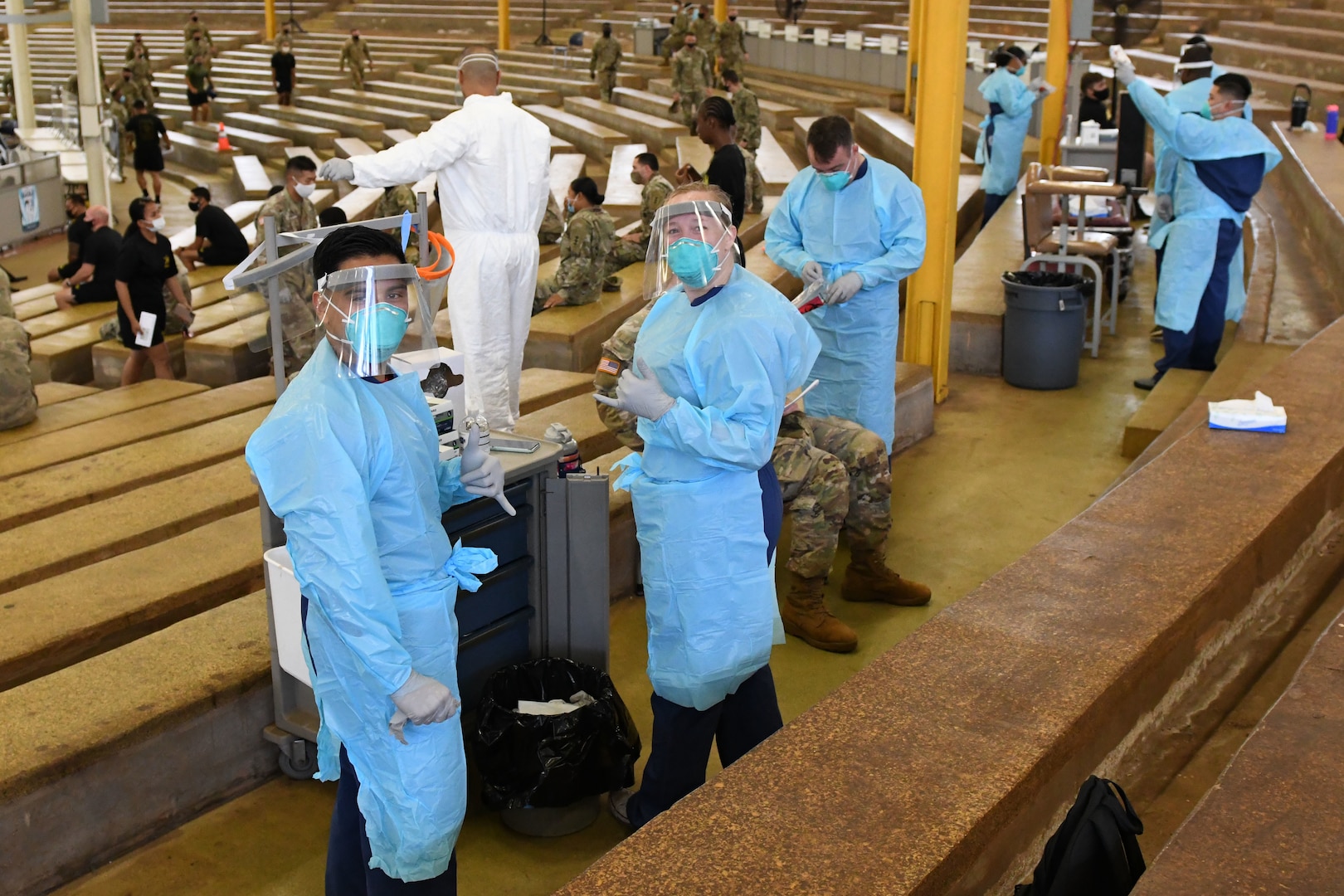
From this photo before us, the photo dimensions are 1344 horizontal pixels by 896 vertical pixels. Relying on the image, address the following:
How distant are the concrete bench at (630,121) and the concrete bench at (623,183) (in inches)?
12.7

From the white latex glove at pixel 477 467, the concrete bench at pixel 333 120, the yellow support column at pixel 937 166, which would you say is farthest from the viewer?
the concrete bench at pixel 333 120

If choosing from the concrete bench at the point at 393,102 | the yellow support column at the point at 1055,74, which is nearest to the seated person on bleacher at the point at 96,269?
the yellow support column at the point at 1055,74

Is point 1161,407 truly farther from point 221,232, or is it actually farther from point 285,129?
point 285,129

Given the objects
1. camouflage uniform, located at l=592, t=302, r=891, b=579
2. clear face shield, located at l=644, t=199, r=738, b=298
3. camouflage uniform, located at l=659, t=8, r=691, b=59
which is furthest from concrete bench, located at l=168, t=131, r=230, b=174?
clear face shield, located at l=644, t=199, r=738, b=298

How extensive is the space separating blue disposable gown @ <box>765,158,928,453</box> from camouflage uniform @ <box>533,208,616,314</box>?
263cm

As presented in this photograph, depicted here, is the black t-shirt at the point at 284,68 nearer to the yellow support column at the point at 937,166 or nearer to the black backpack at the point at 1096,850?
the yellow support column at the point at 937,166

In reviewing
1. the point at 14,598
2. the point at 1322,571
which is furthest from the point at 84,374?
the point at 1322,571

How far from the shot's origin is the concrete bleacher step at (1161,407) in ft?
21.3

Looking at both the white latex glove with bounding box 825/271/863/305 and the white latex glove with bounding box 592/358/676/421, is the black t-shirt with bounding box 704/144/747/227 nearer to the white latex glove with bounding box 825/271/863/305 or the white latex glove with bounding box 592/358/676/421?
the white latex glove with bounding box 825/271/863/305

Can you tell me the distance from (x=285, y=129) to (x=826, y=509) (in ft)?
62.3

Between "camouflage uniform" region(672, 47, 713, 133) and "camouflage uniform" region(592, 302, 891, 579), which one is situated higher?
"camouflage uniform" region(672, 47, 713, 133)

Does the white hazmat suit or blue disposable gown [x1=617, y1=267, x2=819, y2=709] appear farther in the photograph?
the white hazmat suit

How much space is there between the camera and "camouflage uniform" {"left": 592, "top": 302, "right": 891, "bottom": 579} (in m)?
4.18

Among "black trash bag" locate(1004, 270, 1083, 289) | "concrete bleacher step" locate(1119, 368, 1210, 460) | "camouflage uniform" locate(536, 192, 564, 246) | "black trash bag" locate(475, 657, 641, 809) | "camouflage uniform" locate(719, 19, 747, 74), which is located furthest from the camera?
"camouflage uniform" locate(719, 19, 747, 74)
